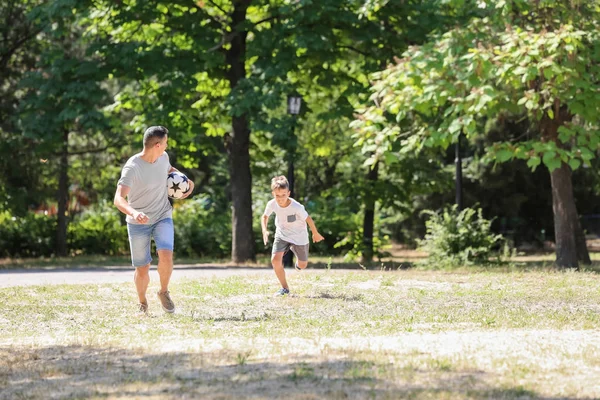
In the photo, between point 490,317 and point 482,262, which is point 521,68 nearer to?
point 482,262

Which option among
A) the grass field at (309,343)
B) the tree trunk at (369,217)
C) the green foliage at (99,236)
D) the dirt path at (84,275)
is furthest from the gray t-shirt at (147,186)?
the green foliage at (99,236)

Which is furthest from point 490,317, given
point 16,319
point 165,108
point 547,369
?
point 165,108

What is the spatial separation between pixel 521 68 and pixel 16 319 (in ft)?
31.7

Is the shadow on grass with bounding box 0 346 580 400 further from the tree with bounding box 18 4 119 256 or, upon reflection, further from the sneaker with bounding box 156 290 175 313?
the tree with bounding box 18 4 119 256

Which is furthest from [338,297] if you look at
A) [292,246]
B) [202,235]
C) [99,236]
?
[99,236]

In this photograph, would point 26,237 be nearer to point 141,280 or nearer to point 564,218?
point 564,218

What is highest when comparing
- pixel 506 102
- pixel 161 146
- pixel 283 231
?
pixel 506 102

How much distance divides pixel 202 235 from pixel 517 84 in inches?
613

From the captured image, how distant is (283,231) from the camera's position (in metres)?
13.5

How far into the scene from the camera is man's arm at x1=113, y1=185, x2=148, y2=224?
10516 mm

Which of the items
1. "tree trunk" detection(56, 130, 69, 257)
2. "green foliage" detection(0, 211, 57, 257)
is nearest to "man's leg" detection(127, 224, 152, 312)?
"tree trunk" detection(56, 130, 69, 257)

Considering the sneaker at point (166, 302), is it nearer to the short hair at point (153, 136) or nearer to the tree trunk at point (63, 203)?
the short hair at point (153, 136)

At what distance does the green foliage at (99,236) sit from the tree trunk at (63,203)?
2.30ft

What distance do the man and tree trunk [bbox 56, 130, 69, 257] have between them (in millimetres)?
19738
